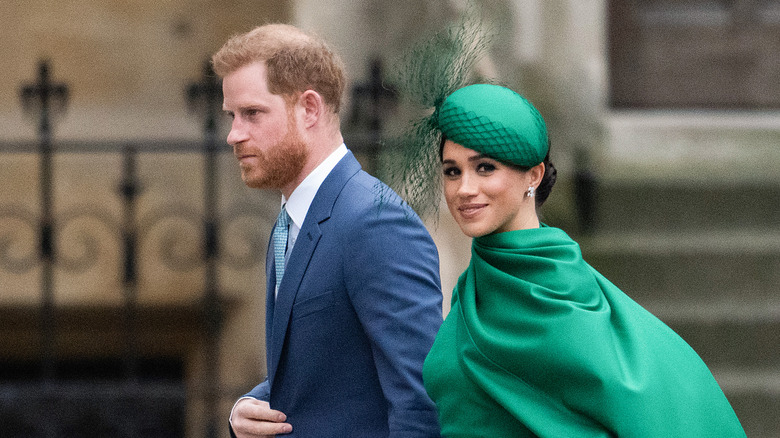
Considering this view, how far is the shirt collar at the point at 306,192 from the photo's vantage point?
7.30ft

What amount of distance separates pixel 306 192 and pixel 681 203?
2758mm

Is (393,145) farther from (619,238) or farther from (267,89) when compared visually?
(619,238)

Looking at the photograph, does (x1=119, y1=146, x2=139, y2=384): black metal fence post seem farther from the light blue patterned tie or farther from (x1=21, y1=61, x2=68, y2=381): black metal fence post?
the light blue patterned tie

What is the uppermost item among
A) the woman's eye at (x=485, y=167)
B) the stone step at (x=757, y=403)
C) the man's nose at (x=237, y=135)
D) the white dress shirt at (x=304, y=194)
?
the man's nose at (x=237, y=135)

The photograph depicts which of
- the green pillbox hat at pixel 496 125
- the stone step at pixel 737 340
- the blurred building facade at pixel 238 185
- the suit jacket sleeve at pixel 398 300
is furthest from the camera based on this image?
the blurred building facade at pixel 238 185

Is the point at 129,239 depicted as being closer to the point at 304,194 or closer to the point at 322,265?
the point at 304,194

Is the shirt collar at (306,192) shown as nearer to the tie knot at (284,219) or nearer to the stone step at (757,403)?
the tie knot at (284,219)

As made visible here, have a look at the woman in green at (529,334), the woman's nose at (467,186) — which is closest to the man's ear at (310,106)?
the woman in green at (529,334)

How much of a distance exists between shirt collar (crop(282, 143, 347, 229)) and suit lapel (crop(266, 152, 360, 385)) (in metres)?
0.02

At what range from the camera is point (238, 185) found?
5.07 m

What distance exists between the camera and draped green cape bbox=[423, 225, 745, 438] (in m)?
1.69

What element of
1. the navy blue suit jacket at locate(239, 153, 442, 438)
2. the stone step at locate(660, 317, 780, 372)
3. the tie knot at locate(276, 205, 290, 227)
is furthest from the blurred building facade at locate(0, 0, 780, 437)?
the navy blue suit jacket at locate(239, 153, 442, 438)

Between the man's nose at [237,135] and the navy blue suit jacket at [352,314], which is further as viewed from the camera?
the man's nose at [237,135]

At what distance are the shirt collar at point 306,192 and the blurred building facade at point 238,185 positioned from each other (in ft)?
6.42
